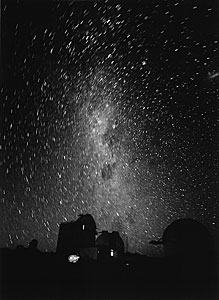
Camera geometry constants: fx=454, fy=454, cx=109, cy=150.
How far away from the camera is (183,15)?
1.20 metres

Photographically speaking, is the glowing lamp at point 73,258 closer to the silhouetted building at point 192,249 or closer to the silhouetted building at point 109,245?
the silhouetted building at point 109,245

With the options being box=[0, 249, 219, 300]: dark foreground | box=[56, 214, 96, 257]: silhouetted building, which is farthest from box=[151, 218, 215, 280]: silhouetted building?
box=[56, 214, 96, 257]: silhouetted building

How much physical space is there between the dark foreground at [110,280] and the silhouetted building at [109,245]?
0.02 metres

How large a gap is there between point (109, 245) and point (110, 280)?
9 cm

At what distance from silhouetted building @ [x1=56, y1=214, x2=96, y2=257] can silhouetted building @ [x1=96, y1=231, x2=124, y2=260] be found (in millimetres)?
20

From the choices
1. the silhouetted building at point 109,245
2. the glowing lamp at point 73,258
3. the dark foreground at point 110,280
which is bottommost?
the dark foreground at point 110,280

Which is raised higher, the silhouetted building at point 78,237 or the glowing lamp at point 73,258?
the silhouetted building at point 78,237

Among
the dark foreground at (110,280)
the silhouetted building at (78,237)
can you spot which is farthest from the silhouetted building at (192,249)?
the silhouetted building at (78,237)

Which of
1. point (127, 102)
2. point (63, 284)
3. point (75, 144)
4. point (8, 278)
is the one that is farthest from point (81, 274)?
point (127, 102)

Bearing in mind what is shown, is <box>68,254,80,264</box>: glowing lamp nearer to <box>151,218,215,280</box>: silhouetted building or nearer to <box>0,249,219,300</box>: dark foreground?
<box>0,249,219,300</box>: dark foreground

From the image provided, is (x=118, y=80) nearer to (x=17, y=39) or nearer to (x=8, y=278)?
(x=17, y=39)

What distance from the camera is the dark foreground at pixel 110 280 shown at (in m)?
1.12

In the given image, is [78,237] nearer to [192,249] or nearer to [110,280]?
[110,280]

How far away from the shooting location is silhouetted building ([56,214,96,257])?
3.68 ft
